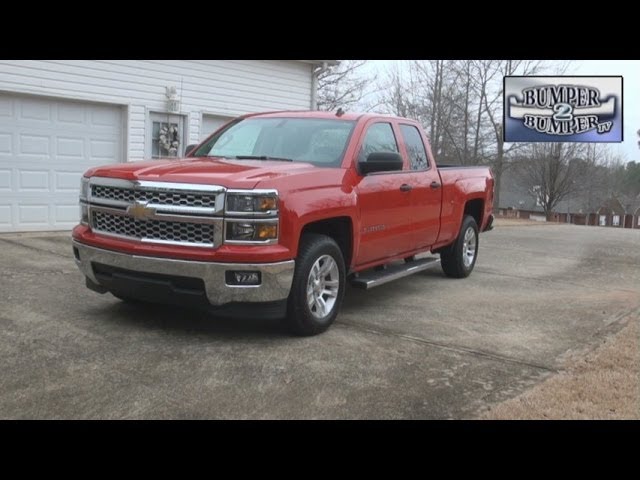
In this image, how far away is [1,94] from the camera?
10109mm

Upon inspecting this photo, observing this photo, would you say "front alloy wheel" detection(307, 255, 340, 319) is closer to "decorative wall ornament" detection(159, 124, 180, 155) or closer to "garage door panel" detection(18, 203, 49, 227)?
"garage door panel" detection(18, 203, 49, 227)

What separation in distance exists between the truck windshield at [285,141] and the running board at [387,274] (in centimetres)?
113

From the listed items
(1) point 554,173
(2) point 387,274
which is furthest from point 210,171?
(1) point 554,173

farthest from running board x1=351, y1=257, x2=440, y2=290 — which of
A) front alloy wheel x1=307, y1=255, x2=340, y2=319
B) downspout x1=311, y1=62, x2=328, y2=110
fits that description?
downspout x1=311, y1=62, x2=328, y2=110

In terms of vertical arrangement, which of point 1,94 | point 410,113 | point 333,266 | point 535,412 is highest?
point 410,113

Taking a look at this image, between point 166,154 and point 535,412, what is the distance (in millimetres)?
10162

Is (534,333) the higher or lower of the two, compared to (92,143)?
lower

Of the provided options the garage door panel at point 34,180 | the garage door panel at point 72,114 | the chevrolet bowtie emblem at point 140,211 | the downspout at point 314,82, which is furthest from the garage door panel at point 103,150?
the chevrolet bowtie emblem at point 140,211

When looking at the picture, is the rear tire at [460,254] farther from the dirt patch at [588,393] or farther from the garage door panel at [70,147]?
the garage door panel at [70,147]

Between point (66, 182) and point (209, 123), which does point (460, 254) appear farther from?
point (209, 123)

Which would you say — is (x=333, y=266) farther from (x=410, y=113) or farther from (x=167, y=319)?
(x=410, y=113)

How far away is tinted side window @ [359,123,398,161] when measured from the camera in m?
6.07

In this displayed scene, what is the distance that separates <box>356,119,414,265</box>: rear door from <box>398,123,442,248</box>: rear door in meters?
0.13

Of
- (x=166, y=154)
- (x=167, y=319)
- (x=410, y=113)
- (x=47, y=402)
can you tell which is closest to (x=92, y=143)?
(x=166, y=154)
